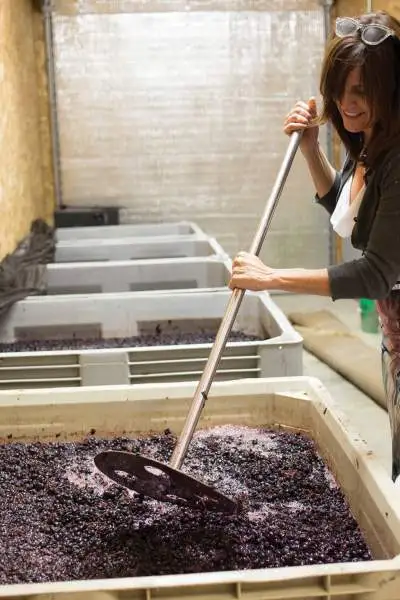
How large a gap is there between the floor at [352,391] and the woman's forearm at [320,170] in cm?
64

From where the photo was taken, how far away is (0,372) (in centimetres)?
202

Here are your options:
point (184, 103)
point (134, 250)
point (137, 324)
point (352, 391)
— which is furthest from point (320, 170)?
point (184, 103)

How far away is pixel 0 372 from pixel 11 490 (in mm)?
576

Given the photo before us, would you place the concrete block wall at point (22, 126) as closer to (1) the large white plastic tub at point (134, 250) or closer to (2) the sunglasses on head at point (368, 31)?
(1) the large white plastic tub at point (134, 250)

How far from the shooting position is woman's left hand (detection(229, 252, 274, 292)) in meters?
1.34

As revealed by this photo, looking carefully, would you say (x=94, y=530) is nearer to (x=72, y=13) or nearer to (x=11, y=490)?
(x=11, y=490)

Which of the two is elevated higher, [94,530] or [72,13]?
[72,13]

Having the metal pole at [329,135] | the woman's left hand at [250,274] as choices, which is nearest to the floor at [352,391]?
the metal pole at [329,135]

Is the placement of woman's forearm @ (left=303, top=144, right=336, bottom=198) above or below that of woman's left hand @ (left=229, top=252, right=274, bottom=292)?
above

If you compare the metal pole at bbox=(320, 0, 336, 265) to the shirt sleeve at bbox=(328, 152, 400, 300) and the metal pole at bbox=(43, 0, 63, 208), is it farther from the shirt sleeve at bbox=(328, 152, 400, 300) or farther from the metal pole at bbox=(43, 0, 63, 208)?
the shirt sleeve at bbox=(328, 152, 400, 300)

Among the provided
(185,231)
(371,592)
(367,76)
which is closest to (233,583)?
(371,592)

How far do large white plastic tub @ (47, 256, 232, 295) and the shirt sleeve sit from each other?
A: 1884 mm

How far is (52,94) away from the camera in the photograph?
4938 millimetres

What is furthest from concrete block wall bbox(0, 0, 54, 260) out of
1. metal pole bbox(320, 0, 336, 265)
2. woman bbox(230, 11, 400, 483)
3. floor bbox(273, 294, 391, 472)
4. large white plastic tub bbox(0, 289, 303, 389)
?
woman bbox(230, 11, 400, 483)
